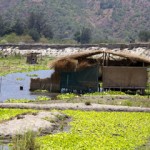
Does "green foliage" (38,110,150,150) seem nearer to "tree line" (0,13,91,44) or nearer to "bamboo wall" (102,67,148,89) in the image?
"bamboo wall" (102,67,148,89)

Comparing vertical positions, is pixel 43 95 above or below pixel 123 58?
below

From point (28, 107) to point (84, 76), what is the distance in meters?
12.9

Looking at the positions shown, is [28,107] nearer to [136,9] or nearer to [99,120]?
[99,120]

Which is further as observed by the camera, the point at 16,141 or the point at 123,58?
the point at 123,58

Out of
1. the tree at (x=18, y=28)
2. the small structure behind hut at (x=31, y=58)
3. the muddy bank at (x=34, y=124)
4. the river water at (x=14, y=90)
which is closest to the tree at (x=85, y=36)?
the tree at (x=18, y=28)

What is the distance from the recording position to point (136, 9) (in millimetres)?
183875

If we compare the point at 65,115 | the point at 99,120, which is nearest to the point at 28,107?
the point at 65,115

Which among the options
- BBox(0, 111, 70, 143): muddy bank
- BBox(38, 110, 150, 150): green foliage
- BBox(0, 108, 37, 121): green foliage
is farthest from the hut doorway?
BBox(0, 111, 70, 143): muddy bank

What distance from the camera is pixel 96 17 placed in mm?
198000

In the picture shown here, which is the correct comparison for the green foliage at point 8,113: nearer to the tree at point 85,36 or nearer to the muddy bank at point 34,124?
the muddy bank at point 34,124

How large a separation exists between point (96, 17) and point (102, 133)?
179 meters

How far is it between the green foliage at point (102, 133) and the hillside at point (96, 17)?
5351 inches

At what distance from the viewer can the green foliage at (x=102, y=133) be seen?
18.7 m

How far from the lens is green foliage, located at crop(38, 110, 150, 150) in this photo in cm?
1872
